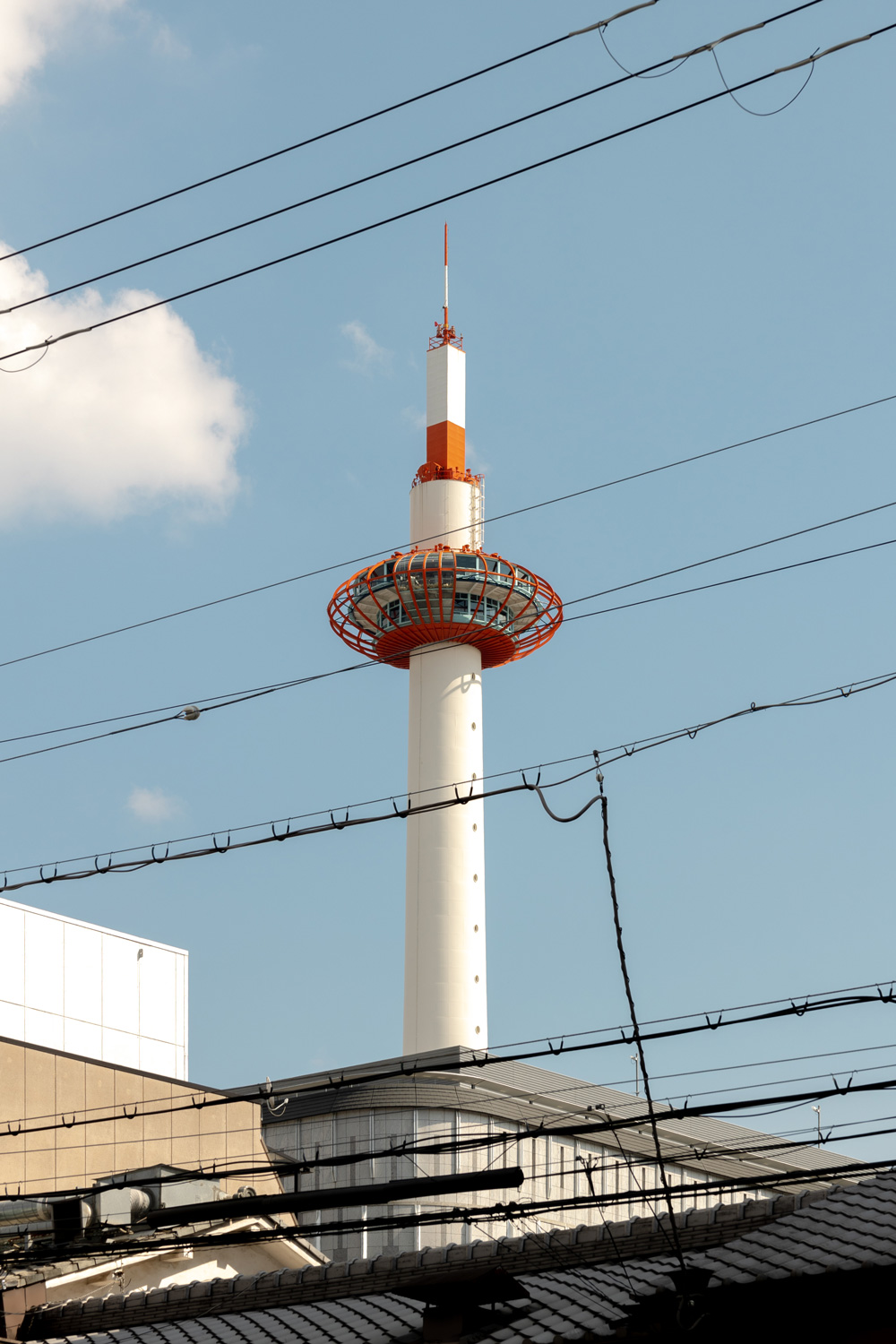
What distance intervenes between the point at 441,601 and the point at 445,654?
220 centimetres

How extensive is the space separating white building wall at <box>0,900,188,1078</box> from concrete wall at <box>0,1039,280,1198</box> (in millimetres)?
12731

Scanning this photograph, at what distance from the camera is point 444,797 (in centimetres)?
6256

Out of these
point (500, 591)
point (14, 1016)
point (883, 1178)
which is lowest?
point (883, 1178)

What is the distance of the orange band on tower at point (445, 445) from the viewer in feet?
228

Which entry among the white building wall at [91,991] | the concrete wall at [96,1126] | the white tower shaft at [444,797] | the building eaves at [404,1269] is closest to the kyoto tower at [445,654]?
the white tower shaft at [444,797]

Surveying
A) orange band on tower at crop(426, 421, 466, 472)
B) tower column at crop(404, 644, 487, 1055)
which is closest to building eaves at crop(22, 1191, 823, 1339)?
A: tower column at crop(404, 644, 487, 1055)

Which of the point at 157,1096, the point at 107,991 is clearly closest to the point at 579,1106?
the point at 107,991

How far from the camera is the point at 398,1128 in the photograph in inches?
1850

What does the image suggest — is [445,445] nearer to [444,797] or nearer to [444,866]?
[444,797]

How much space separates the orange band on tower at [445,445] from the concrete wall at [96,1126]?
38854mm

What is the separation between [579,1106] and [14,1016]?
56.5 feet

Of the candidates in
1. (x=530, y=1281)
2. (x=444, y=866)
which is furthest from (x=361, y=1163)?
(x=530, y=1281)

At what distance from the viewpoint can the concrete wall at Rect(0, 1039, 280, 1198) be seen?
1223 inches

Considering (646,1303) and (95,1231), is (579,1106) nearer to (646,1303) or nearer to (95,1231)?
(95,1231)
